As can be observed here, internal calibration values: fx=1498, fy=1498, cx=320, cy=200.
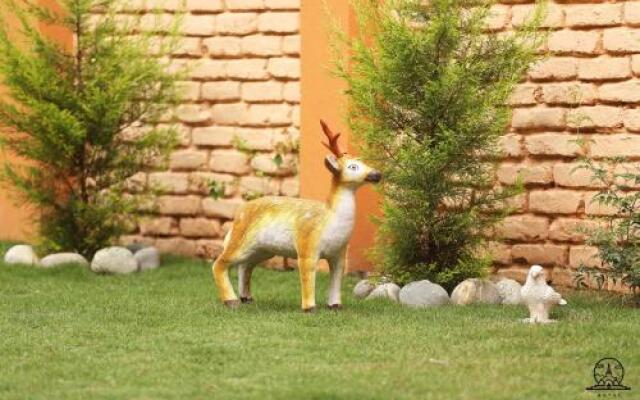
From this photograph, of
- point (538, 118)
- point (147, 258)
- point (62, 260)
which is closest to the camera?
point (538, 118)

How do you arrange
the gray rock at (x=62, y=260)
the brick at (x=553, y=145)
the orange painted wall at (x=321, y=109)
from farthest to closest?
the gray rock at (x=62, y=260), the orange painted wall at (x=321, y=109), the brick at (x=553, y=145)

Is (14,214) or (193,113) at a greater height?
(193,113)

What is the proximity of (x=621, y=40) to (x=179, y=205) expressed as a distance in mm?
4496

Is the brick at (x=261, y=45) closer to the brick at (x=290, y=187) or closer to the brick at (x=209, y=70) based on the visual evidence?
the brick at (x=209, y=70)

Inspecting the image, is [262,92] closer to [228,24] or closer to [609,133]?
[228,24]

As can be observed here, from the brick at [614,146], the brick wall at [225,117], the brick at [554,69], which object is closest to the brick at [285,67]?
the brick wall at [225,117]

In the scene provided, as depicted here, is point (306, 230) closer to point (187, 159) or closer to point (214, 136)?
point (214, 136)

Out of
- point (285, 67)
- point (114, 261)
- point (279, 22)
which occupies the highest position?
point (279, 22)

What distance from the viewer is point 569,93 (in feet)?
34.9

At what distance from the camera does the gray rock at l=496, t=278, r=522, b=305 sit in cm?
984

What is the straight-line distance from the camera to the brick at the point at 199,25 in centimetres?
1291

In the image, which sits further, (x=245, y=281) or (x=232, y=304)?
(x=245, y=281)

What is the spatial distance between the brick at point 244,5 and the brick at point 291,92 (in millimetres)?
716

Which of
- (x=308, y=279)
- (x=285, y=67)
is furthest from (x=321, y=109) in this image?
(x=308, y=279)
